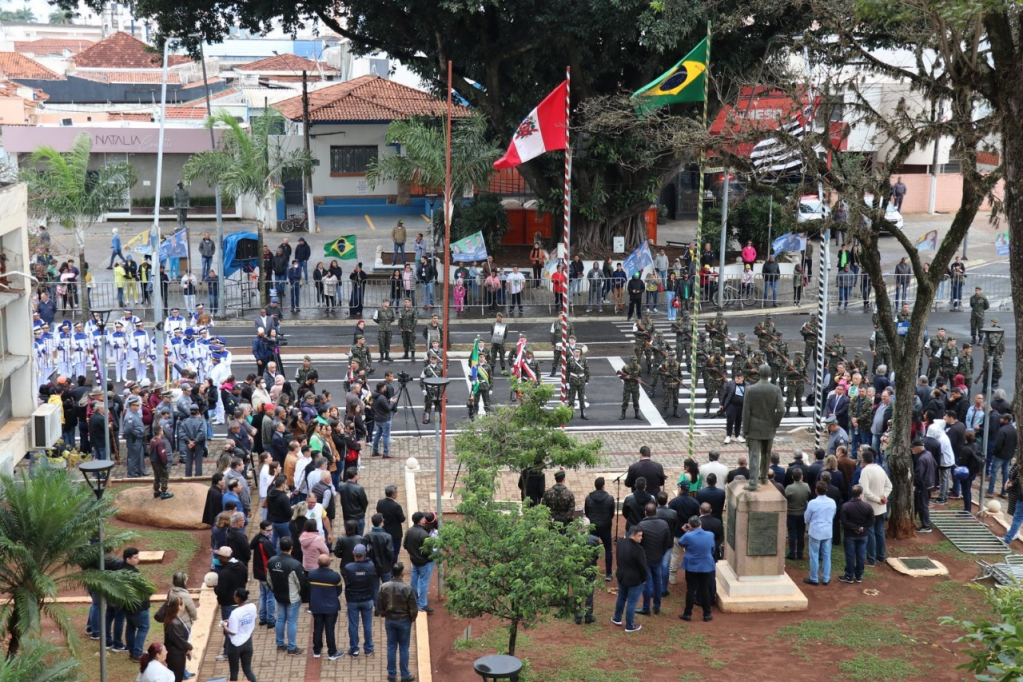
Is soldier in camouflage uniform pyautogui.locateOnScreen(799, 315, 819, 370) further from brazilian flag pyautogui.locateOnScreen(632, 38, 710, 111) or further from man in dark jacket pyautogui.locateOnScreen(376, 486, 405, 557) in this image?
man in dark jacket pyautogui.locateOnScreen(376, 486, 405, 557)

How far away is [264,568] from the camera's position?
15289mm

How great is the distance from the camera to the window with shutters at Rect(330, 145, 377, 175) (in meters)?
51.1

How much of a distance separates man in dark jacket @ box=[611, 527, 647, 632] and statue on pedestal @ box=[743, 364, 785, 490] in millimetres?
1986

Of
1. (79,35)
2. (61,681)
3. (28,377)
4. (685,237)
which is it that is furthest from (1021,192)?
(79,35)

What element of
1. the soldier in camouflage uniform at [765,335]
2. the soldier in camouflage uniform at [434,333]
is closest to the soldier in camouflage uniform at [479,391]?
the soldier in camouflage uniform at [434,333]

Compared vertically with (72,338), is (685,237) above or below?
above

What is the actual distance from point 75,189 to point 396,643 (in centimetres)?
2423

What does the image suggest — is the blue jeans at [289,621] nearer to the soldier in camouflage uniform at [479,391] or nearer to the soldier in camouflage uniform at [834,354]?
the soldier in camouflage uniform at [479,391]

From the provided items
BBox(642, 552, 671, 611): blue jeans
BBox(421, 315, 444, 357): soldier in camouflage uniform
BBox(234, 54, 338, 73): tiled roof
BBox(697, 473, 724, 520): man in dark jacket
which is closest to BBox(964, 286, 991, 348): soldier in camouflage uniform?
BBox(421, 315, 444, 357): soldier in camouflage uniform

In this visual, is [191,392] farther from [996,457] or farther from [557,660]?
[996,457]

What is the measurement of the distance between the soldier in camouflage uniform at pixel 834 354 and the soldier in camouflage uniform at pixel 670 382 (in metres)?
3.29

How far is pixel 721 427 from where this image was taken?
25328mm

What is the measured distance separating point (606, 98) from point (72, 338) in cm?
1550

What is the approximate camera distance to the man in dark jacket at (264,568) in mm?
15227
